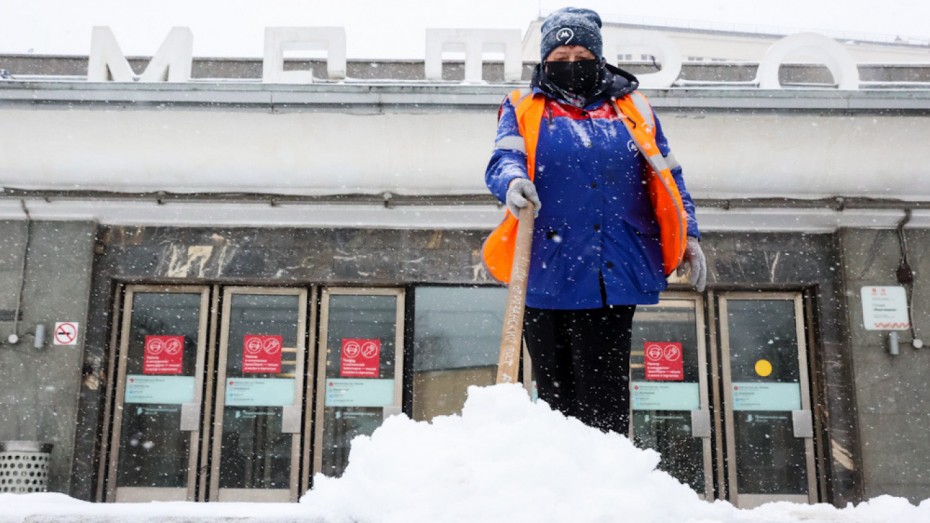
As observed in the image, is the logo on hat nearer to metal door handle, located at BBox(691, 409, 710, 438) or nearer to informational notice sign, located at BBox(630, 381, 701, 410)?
informational notice sign, located at BBox(630, 381, 701, 410)

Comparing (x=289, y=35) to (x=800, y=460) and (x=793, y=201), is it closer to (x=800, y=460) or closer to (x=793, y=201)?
(x=793, y=201)

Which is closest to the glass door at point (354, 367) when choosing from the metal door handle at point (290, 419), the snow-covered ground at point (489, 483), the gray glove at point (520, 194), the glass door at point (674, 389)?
the metal door handle at point (290, 419)

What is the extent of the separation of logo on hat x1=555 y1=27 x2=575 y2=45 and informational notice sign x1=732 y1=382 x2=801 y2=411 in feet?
19.0

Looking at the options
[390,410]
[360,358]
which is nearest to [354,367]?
[360,358]

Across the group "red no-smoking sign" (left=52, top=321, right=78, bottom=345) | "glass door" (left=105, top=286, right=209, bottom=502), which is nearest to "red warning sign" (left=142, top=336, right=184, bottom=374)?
"glass door" (left=105, top=286, right=209, bottom=502)

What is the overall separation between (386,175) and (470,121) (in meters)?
1.00

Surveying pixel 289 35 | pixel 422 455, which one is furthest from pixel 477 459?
pixel 289 35

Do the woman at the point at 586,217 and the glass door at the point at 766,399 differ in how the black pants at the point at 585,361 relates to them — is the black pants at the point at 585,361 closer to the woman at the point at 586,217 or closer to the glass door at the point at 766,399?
the woman at the point at 586,217

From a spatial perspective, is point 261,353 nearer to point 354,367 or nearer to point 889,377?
point 354,367

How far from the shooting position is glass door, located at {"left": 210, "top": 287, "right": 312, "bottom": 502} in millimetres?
7547

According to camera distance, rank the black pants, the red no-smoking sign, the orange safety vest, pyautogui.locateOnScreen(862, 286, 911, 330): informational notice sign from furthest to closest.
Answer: the red no-smoking sign
pyautogui.locateOnScreen(862, 286, 911, 330): informational notice sign
the orange safety vest
the black pants

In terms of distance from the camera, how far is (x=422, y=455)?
6.48 ft

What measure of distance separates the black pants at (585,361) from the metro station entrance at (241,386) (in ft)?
16.9

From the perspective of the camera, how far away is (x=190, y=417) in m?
7.62
